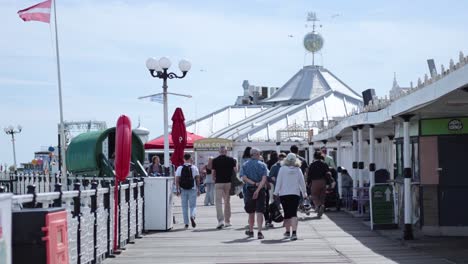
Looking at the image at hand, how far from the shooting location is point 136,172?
69.1 ft

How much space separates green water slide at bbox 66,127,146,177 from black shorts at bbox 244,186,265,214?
13.7 ft

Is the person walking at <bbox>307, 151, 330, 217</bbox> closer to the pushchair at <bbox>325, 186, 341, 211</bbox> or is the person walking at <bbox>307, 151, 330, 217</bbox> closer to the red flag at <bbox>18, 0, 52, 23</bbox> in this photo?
the pushchair at <bbox>325, 186, 341, 211</bbox>

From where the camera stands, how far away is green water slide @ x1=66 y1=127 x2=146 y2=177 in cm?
2158

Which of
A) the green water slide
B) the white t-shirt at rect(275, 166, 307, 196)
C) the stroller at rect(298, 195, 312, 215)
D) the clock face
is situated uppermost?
the clock face

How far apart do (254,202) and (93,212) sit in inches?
221

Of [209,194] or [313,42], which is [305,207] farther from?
[313,42]

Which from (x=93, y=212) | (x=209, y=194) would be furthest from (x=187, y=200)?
A: (x=209, y=194)

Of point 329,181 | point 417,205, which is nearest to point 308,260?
point 417,205

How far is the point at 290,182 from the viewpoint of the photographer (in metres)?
16.6

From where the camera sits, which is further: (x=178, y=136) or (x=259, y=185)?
(x=178, y=136)

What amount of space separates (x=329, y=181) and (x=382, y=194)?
3.87m

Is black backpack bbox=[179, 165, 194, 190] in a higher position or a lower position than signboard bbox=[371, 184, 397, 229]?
higher

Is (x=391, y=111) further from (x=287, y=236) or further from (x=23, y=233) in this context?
(x=23, y=233)

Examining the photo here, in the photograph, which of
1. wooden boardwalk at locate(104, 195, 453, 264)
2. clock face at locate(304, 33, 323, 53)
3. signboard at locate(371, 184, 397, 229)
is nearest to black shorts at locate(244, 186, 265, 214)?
wooden boardwalk at locate(104, 195, 453, 264)
